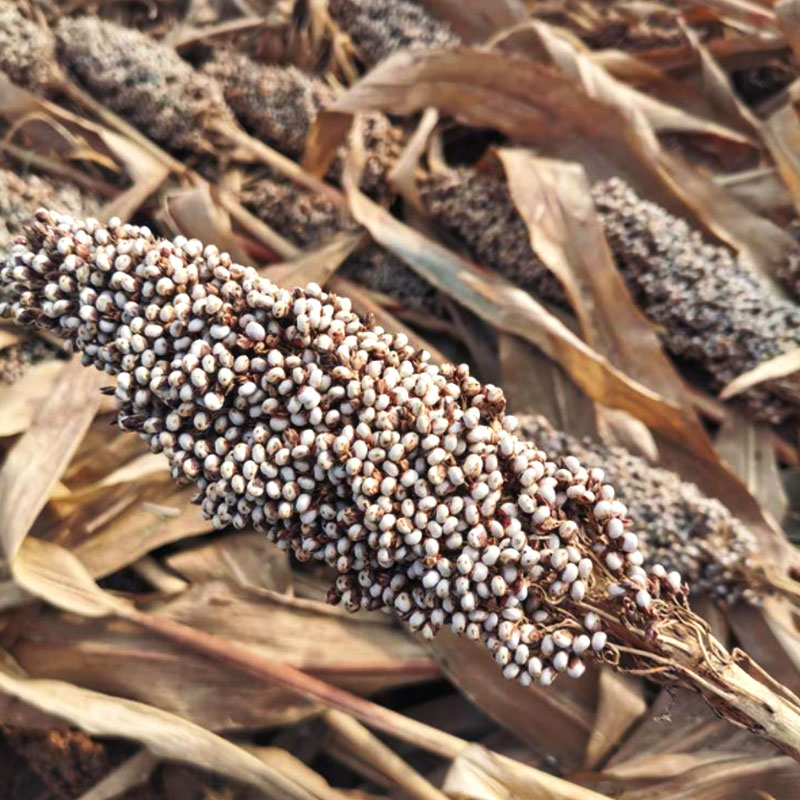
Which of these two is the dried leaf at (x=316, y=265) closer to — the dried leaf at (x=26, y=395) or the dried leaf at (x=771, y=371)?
the dried leaf at (x=26, y=395)

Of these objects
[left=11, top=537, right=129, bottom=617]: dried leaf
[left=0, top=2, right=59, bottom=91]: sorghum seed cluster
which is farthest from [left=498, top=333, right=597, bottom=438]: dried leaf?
[left=0, top=2, right=59, bottom=91]: sorghum seed cluster

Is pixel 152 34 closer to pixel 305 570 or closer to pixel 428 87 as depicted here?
pixel 428 87

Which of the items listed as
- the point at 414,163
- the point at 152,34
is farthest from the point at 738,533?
the point at 152,34

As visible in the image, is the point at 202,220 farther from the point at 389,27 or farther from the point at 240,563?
the point at 389,27

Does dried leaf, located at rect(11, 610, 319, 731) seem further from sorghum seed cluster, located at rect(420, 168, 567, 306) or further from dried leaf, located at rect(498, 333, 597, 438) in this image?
sorghum seed cluster, located at rect(420, 168, 567, 306)

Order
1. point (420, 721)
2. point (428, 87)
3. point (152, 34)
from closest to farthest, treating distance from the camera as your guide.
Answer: point (420, 721), point (428, 87), point (152, 34)

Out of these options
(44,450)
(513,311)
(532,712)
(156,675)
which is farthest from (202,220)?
(532,712)
